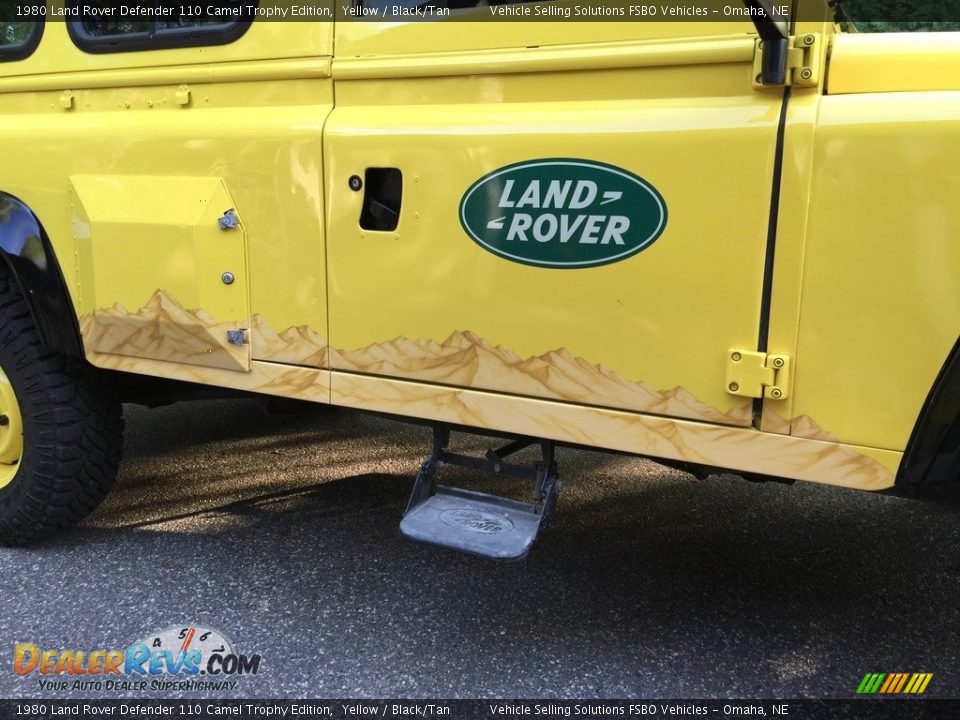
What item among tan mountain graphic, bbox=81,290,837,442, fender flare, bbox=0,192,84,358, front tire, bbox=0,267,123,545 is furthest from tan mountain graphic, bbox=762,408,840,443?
front tire, bbox=0,267,123,545

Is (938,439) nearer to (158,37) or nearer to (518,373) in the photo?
(518,373)

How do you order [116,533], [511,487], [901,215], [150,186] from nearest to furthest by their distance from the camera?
1. [901,215]
2. [150,186]
3. [116,533]
4. [511,487]

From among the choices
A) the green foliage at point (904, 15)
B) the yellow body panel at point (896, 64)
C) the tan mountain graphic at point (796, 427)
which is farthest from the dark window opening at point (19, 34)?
the green foliage at point (904, 15)

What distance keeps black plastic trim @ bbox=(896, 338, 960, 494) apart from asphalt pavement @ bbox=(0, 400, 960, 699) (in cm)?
79

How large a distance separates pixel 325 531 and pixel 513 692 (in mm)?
1159

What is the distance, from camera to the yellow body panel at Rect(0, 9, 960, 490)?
170 centimetres

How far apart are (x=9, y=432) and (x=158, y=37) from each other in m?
1.45

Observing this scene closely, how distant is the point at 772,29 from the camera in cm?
167

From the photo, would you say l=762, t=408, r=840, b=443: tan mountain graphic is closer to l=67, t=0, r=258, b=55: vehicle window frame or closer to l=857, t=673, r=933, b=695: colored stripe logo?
l=857, t=673, r=933, b=695: colored stripe logo

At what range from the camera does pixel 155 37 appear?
2.40m

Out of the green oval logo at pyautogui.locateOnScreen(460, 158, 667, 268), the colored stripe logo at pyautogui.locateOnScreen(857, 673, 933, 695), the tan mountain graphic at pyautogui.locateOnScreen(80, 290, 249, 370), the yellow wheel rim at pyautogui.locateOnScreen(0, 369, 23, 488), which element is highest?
the green oval logo at pyautogui.locateOnScreen(460, 158, 667, 268)

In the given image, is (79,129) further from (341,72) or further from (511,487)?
(511,487)

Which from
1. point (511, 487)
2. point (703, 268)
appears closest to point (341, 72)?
point (703, 268)

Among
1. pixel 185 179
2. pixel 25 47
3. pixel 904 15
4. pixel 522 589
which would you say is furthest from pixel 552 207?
pixel 904 15
